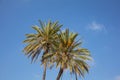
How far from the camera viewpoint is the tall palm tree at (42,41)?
63.2 m

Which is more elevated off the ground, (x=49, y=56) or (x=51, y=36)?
(x=51, y=36)

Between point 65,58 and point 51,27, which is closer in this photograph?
point 65,58

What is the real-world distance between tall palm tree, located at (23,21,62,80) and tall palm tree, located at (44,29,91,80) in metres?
1.62

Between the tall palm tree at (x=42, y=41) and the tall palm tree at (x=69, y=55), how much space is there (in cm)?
162

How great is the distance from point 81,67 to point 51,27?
37.1 ft

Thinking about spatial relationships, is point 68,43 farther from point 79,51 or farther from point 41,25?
point 41,25

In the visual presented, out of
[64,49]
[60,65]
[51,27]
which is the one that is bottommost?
[60,65]

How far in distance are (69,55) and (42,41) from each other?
641 cm

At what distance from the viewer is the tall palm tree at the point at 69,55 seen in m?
60.2

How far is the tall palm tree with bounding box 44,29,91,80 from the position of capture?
6025 cm

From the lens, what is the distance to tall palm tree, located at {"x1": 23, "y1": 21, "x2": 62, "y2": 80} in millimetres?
63188

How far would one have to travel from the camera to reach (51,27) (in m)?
65.9

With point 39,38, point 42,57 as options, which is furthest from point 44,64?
point 39,38

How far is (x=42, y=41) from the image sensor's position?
63.6 meters
